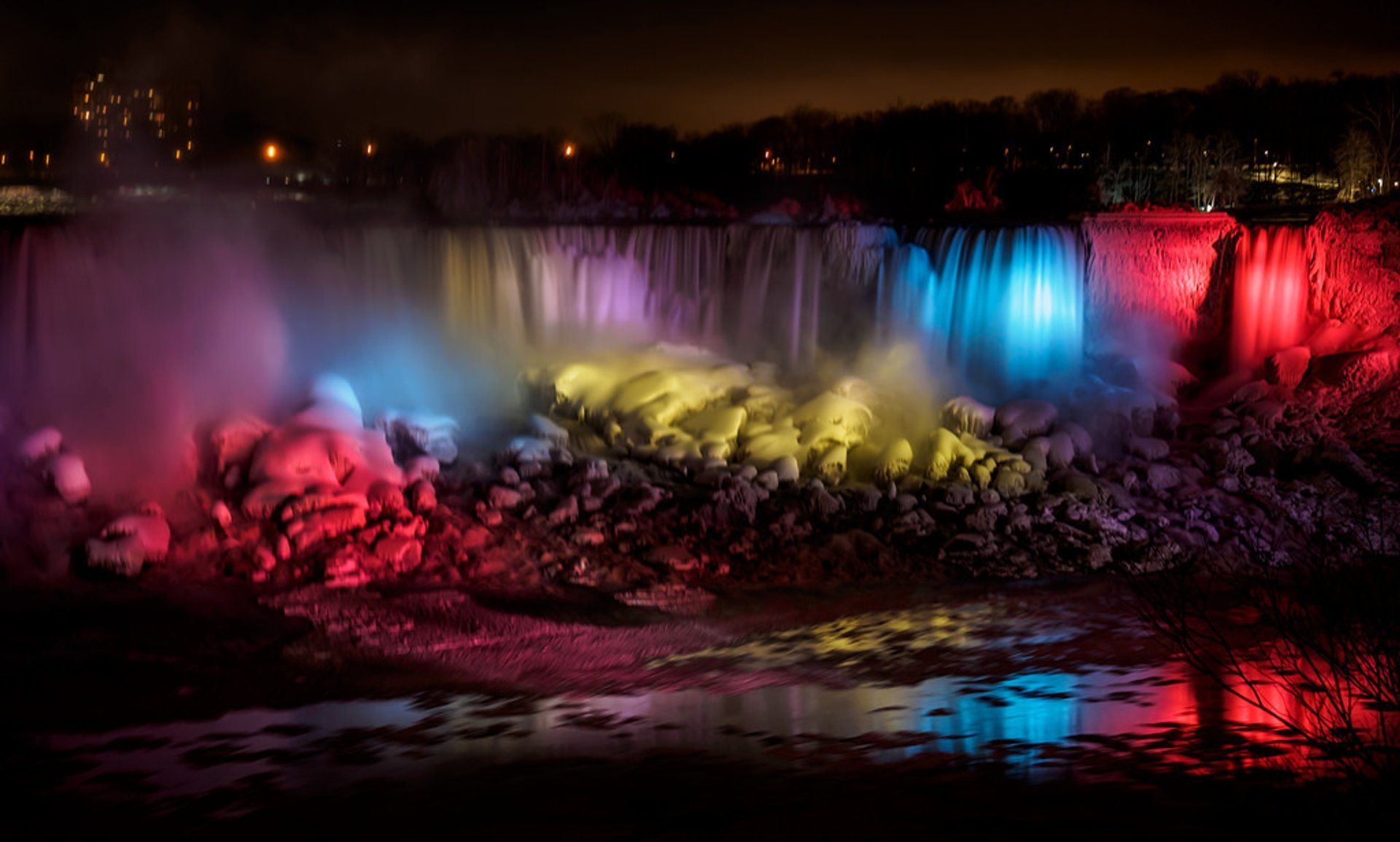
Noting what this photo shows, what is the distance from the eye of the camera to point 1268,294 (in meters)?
16.9

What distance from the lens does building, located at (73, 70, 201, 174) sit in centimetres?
1948

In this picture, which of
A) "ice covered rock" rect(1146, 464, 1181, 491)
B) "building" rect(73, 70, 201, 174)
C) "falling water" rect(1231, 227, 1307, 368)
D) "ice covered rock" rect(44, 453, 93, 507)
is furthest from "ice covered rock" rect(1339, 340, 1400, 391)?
"building" rect(73, 70, 201, 174)

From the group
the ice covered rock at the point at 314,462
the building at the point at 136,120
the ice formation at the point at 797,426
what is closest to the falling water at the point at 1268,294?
the ice formation at the point at 797,426

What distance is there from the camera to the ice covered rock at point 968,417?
14.6 metres

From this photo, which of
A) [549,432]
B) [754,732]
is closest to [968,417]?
[549,432]

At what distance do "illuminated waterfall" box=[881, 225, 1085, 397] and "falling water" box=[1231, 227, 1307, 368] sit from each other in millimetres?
2098

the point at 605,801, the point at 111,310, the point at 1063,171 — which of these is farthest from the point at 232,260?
the point at 1063,171

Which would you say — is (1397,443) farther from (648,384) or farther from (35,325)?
(35,325)

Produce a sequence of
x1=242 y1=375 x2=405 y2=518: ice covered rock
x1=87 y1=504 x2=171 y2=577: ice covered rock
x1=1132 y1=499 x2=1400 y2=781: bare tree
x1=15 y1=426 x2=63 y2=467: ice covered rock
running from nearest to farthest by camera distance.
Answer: x1=1132 y1=499 x2=1400 y2=781: bare tree < x1=87 y1=504 x2=171 y2=577: ice covered rock < x1=242 y1=375 x2=405 y2=518: ice covered rock < x1=15 y1=426 x2=63 y2=467: ice covered rock

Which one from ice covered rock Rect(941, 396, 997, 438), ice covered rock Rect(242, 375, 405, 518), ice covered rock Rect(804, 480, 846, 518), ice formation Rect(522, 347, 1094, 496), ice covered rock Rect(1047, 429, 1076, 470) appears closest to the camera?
ice covered rock Rect(242, 375, 405, 518)

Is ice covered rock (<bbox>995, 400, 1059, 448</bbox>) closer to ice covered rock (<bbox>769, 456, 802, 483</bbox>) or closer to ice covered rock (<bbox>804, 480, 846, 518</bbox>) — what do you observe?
ice covered rock (<bbox>769, 456, 802, 483</bbox>)

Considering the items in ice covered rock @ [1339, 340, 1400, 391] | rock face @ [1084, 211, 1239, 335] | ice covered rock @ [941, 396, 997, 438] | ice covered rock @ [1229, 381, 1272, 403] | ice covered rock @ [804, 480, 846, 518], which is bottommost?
ice covered rock @ [804, 480, 846, 518]

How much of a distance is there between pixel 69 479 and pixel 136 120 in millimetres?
12766

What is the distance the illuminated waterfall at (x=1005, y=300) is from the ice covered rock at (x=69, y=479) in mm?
10617
